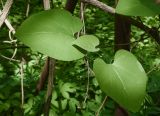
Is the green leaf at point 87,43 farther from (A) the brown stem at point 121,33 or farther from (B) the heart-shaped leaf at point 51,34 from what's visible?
(A) the brown stem at point 121,33

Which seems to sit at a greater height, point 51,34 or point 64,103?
point 51,34

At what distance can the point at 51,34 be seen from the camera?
422 mm

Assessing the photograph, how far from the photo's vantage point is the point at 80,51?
416mm

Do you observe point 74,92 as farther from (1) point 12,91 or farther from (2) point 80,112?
(1) point 12,91

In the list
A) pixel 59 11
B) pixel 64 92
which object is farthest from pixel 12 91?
pixel 59 11

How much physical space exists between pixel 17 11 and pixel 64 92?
1914mm

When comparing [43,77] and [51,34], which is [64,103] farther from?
[51,34]

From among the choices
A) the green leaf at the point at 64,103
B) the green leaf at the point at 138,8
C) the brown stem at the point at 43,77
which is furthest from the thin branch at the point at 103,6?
the green leaf at the point at 64,103

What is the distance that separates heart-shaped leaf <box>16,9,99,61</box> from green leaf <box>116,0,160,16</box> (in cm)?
7

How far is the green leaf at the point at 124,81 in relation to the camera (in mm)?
404

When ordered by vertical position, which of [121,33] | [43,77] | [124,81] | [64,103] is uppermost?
[124,81]

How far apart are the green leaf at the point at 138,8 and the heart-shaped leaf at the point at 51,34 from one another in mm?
75

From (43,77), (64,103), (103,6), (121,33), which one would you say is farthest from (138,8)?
(64,103)

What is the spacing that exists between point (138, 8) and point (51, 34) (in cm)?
12
